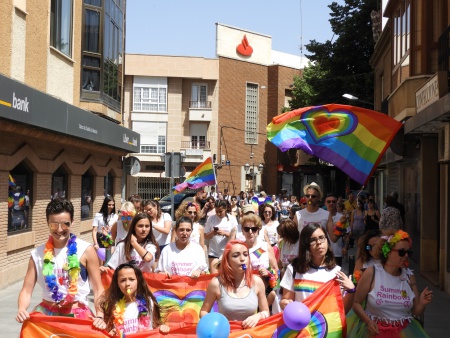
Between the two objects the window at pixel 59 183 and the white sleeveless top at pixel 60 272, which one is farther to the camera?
the window at pixel 59 183

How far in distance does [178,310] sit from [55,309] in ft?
8.87

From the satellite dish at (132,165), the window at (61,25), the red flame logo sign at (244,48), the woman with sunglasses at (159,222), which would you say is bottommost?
the woman with sunglasses at (159,222)

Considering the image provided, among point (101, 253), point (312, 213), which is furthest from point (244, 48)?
point (312, 213)

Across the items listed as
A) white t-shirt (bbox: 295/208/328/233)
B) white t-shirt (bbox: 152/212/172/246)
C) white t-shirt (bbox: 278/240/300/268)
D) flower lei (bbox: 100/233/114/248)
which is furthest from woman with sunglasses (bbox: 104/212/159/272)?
flower lei (bbox: 100/233/114/248)

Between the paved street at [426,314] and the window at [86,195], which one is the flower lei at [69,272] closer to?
the paved street at [426,314]

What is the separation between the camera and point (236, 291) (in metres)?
5.84

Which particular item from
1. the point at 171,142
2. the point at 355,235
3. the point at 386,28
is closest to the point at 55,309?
the point at 355,235

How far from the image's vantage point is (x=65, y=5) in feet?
64.5

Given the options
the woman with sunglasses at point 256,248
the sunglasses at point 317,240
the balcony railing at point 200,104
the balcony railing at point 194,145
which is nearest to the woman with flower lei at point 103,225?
the woman with sunglasses at point 256,248

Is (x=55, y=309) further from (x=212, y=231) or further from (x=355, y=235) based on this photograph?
(x=355, y=235)

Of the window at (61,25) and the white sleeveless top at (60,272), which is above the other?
the window at (61,25)

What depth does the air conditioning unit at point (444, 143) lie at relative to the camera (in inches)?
481

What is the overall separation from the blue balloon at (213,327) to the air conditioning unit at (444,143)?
Answer: 810 cm

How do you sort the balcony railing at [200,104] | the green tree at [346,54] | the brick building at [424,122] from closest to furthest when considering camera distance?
the brick building at [424,122] < the green tree at [346,54] < the balcony railing at [200,104]
